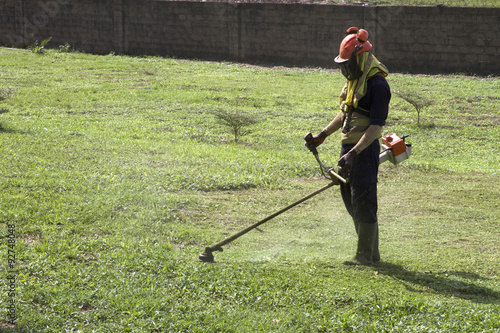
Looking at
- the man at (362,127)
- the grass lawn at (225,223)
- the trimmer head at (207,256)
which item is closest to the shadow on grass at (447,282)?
the grass lawn at (225,223)

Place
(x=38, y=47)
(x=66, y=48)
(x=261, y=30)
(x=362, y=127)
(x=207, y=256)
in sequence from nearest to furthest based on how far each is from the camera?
1. (x=362, y=127)
2. (x=207, y=256)
3. (x=261, y=30)
4. (x=38, y=47)
5. (x=66, y=48)

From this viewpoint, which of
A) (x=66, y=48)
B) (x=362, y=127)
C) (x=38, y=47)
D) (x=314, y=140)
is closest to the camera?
(x=362, y=127)

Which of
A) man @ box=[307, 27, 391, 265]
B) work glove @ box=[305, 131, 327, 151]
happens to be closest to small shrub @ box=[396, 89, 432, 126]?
work glove @ box=[305, 131, 327, 151]

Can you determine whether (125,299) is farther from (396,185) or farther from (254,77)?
(254,77)

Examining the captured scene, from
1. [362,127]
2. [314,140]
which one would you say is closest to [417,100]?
[314,140]

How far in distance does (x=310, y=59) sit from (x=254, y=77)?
3.08m

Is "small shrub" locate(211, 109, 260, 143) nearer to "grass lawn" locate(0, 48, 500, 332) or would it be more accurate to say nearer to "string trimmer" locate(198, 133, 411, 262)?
"grass lawn" locate(0, 48, 500, 332)

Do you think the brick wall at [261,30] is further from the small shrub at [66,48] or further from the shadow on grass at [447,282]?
the shadow on grass at [447,282]

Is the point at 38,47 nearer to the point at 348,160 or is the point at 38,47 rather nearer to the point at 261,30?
the point at 261,30

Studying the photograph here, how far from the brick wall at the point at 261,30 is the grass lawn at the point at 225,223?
185 inches

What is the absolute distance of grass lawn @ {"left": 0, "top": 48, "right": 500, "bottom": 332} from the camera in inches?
153

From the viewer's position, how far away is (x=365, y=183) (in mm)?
4637

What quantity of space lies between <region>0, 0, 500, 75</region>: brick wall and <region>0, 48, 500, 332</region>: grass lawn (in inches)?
185

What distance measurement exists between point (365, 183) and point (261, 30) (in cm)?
1587
